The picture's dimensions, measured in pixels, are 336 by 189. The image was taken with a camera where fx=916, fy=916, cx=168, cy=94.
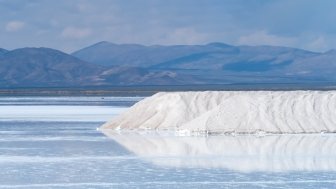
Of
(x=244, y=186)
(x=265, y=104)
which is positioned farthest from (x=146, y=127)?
(x=244, y=186)

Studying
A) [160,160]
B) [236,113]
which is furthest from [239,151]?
[236,113]

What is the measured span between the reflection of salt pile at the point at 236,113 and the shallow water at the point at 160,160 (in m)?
2.76

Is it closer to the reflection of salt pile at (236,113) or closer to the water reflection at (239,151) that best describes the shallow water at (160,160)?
the water reflection at (239,151)

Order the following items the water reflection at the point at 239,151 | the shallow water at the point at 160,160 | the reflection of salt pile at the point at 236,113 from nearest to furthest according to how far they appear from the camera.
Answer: the shallow water at the point at 160,160 < the water reflection at the point at 239,151 < the reflection of salt pile at the point at 236,113

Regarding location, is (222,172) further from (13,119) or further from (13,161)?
(13,119)

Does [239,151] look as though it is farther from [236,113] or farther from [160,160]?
[236,113]

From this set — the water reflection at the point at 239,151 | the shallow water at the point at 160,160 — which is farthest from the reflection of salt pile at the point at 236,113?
the shallow water at the point at 160,160

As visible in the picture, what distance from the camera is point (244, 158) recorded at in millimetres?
23703

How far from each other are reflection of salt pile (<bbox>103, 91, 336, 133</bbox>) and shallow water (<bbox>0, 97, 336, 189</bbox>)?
276cm

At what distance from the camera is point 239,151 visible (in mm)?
25906

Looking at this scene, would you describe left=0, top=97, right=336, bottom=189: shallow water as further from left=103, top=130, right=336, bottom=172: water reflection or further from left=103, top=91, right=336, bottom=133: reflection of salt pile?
left=103, top=91, right=336, bottom=133: reflection of salt pile

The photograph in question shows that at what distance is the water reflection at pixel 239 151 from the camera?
22016 mm

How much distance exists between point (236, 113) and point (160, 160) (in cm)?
1223

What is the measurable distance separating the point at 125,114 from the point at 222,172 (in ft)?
61.4
